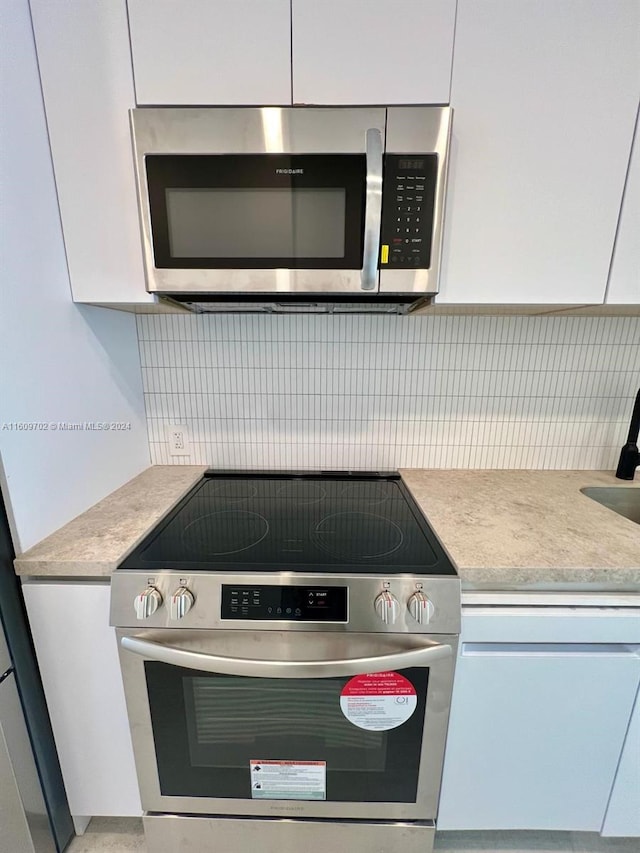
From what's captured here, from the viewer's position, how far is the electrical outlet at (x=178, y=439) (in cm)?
141

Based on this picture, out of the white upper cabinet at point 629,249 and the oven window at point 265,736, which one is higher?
the white upper cabinet at point 629,249

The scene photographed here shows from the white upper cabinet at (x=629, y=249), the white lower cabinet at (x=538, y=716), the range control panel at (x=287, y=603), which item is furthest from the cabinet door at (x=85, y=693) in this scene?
the white upper cabinet at (x=629, y=249)

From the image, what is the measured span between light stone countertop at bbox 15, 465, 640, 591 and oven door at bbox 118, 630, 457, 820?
0.19m

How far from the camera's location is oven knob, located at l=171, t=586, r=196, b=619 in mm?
788

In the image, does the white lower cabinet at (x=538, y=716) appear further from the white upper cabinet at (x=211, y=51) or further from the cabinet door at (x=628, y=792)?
the white upper cabinet at (x=211, y=51)

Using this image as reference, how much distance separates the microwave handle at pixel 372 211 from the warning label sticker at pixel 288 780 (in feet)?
3.87

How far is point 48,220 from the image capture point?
0.89 meters

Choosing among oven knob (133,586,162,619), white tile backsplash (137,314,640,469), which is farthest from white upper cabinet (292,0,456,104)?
oven knob (133,586,162,619)

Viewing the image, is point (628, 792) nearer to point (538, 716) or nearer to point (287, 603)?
point (538, 716)

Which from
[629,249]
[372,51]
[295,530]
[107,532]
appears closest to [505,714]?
[295,530]

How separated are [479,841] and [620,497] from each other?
3.80 ft

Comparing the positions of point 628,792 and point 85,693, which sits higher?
point 85,693

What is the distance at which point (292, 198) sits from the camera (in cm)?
86

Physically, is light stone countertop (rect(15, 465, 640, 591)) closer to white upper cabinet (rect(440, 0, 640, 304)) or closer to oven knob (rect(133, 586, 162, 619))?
oven knob (rect(133, 586, 162, 619))
